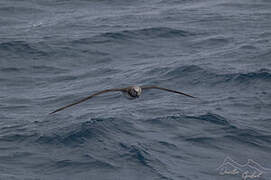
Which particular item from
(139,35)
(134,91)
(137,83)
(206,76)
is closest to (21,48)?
(139,35)

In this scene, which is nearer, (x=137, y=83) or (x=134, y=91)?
(x=134, y=91)

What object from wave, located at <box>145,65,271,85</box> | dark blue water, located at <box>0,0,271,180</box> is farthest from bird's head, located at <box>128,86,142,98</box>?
wave, located at <box>145,65,271,85</box>

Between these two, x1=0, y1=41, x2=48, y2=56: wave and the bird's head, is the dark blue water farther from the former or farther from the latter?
the bird's head

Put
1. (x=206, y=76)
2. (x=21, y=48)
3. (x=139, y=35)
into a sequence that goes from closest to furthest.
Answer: (x=206, y=76), (x=21, y=48), (x=139, y=35)

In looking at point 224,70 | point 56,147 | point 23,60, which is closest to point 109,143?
point 56,147

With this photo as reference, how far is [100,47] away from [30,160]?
774 inches

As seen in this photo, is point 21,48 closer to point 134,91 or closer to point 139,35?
point 139,35

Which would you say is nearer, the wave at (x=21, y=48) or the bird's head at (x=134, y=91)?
the bird's head at (x=134, y=91)

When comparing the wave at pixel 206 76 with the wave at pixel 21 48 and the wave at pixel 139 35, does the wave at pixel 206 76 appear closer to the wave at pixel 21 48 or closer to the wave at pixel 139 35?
the wave at pixel 139 35

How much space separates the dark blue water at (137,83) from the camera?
25625 mm

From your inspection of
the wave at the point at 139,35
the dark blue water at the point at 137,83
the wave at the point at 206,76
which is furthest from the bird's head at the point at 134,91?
the wave at the point at 139,35

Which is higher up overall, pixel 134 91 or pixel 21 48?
pixel 134 91

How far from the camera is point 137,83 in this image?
3609 cm

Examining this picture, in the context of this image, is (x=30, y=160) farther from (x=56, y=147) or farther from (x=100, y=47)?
(x=100, y=47)
